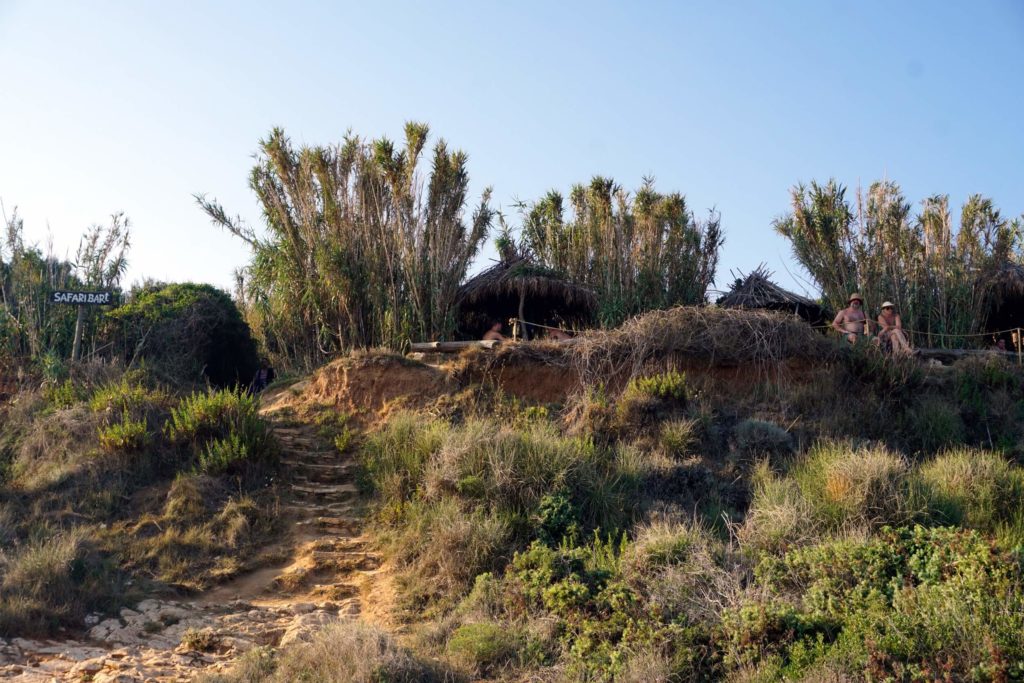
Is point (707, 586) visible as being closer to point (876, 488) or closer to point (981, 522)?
point (876, 488)

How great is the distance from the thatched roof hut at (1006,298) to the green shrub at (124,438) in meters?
13.9

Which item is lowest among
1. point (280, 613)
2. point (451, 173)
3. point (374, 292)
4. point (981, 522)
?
point (280, 613)

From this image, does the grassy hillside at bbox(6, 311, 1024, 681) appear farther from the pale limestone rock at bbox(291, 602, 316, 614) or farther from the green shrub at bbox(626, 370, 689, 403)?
the pale limestone rock at bbox(291, 602, 316, 614)

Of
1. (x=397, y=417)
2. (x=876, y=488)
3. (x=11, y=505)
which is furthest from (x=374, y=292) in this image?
(x=876, y=488)

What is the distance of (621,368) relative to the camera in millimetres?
→ 12852

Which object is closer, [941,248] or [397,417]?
[397,417]

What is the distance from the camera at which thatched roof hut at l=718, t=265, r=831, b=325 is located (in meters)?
17.7

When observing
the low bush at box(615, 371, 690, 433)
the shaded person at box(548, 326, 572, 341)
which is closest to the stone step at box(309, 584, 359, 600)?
the low bush at box(615, 371, 690, 433)

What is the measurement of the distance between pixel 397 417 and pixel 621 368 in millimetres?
3002

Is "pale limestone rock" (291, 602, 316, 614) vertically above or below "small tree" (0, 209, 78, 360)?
below

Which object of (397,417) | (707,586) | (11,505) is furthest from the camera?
(397,417)

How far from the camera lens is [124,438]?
11508 mm

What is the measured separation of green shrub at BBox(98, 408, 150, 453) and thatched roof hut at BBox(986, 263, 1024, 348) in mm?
13881

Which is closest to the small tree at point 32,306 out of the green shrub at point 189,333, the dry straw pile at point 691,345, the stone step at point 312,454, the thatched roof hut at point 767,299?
the green shrub at point 189,333
